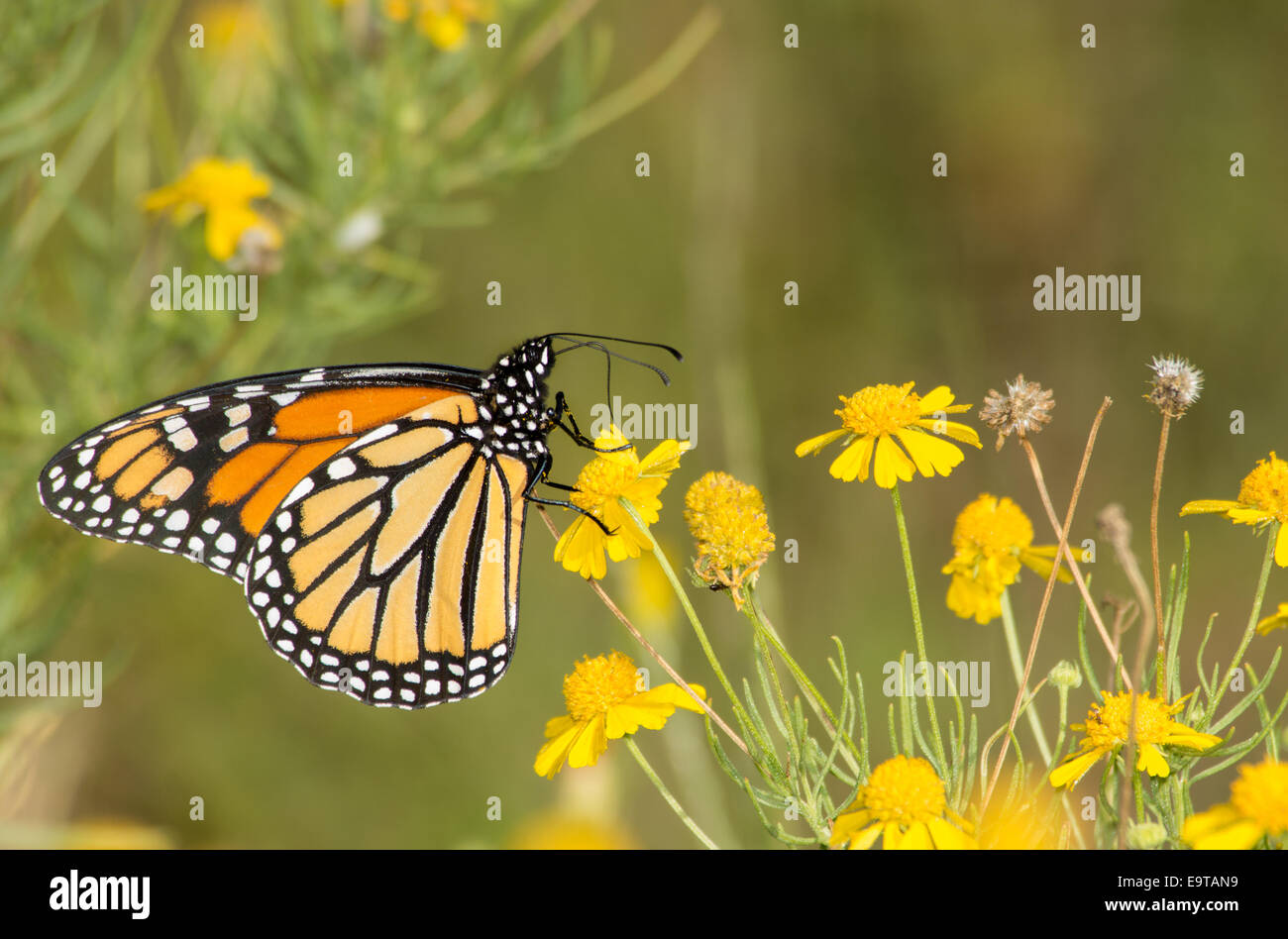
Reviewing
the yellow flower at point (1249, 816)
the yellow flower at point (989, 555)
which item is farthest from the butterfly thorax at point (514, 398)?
the yellow flower at point (1249, 816)

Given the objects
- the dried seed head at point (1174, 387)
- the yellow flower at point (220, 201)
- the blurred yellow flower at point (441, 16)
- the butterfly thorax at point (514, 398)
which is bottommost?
the dried seed head at point (1174, 387)

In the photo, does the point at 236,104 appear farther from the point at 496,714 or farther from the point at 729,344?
the point at 496,714

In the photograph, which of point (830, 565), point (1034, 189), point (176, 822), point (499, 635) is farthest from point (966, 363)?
point (176, 822)

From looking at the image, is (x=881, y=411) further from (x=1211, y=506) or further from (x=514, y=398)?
(x=514, y=398)
